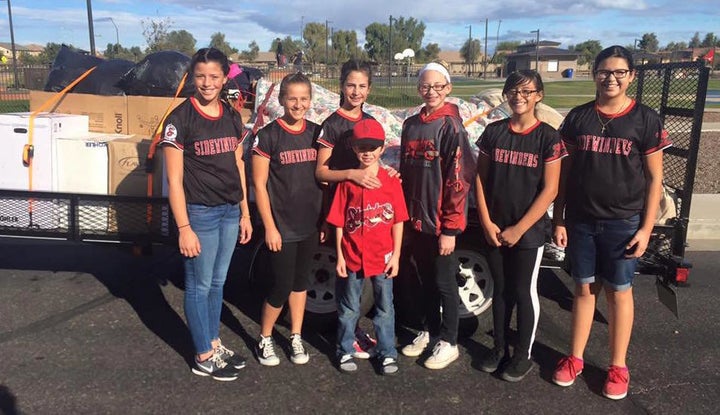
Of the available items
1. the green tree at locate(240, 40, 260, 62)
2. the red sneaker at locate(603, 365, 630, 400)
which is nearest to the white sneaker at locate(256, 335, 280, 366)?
the red sneaker at locate(603, 365, 630, 400)

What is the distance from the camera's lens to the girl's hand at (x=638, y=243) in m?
3.05

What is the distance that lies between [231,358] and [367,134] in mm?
1577

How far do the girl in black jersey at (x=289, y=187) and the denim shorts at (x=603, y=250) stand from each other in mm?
1440

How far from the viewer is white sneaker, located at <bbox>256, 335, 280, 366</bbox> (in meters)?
3.62

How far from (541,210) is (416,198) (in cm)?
66

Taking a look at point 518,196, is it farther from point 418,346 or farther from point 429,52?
point 429,52

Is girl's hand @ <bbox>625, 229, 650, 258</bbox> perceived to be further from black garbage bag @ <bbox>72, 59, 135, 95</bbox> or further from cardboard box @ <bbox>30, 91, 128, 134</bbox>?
black garbage bag @ <bbox>72, 59, 135, 95</bbox>

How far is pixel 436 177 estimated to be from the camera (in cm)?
323

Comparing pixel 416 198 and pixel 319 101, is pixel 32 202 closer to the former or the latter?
pixel 319 101

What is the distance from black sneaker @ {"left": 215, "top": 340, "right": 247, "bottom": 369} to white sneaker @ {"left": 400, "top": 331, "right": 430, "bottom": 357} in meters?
0.99

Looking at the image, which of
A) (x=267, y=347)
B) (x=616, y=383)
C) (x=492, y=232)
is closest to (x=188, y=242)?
(x=267, y=347)

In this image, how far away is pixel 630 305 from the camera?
10.7 ft

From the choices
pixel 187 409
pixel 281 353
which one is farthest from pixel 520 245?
pixel 187 409

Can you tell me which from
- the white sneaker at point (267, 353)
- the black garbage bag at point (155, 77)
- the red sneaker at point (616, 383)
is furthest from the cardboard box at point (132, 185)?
the red sneaker at point (616, 383)
